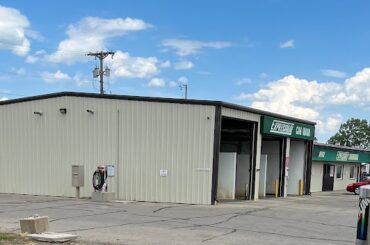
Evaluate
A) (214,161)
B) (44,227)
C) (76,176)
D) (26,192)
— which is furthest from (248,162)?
(44,227)

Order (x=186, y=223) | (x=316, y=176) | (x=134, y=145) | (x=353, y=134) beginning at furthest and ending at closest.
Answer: (x=353, y=134) → (x=316, y=176) → (x=134, y=145) → (x=186, y=223)

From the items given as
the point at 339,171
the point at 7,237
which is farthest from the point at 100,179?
the point at 339,171

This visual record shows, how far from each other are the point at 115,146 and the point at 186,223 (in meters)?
9.09

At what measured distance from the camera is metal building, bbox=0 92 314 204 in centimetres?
2111

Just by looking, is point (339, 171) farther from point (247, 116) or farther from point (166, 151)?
point (166, 151)

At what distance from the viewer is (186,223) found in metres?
14.0

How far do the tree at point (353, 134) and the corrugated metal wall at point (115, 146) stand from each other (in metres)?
105

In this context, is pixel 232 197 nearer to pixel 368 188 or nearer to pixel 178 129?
pixel 178 129

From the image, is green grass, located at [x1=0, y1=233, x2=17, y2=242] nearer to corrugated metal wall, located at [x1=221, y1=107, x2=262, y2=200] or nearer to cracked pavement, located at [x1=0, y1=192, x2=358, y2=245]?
cracked pavement, located at [x1=0, y1=192, x2=358, y2=245]

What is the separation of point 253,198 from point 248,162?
93.7 inches

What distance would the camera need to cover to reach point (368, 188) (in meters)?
5.48

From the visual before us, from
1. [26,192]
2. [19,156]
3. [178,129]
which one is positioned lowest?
[26,192]

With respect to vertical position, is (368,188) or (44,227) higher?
(368,188)

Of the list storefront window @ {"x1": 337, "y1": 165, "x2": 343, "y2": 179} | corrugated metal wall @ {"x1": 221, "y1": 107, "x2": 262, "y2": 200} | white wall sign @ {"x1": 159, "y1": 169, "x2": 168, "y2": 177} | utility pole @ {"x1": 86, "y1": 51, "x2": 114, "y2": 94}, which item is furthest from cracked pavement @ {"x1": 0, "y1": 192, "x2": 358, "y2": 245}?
utility pole @ {"x1": 86, "y1": 51, "x2": 114, "y2": 94}
